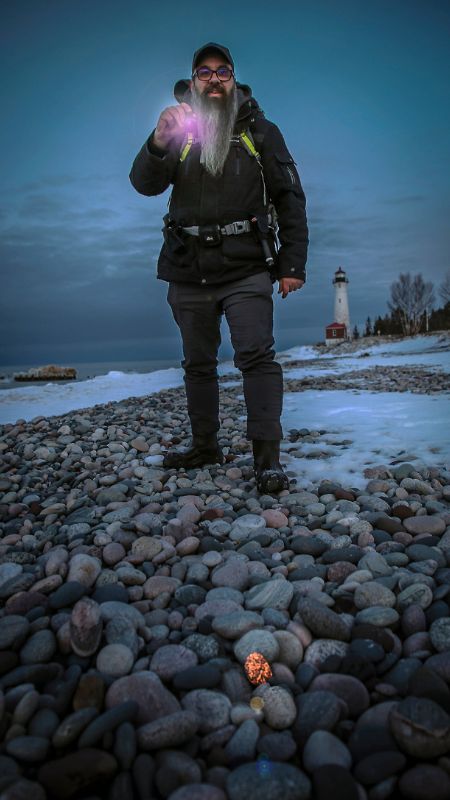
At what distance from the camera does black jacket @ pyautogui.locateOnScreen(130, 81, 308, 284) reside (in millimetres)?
2814

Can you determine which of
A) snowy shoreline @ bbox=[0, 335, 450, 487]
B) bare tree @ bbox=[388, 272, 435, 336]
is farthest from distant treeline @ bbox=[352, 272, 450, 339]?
snowy shoreline @ bbox=[0, 335, 450, 487]

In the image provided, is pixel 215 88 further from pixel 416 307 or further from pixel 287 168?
pixel 416 307

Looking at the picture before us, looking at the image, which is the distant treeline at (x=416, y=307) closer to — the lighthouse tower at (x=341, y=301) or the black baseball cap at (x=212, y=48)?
the lighthouse tower at (x=341, y=301)

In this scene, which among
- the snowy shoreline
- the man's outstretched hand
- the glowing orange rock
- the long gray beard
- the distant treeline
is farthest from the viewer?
the distant treeline

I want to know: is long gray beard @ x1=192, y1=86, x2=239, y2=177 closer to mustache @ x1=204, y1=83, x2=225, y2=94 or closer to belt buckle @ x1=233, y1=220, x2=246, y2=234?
mustache @ x1=204, y1=83, x2=225, y2=94

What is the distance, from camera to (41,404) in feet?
26.0

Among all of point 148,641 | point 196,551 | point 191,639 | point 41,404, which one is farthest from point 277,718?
point 41,404

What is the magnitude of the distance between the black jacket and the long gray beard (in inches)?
1.8

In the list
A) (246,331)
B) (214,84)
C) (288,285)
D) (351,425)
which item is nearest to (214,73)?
(214,84)

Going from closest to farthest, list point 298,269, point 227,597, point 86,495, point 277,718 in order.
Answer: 1. point 277,718
2. point 227,597
3. point 86,495
4. point 298,269

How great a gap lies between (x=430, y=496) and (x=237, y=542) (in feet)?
3.74

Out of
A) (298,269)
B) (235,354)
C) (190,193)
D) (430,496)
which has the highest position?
(190,193)

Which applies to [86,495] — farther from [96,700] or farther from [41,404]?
[41,404]

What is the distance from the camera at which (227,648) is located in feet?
4.27
